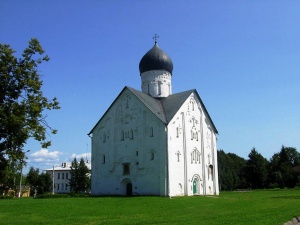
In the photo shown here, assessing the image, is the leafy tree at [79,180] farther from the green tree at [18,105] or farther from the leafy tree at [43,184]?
the green tree at [18,105]

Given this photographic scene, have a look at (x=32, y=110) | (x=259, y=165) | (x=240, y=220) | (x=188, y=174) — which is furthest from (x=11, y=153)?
(x=259, y=165)

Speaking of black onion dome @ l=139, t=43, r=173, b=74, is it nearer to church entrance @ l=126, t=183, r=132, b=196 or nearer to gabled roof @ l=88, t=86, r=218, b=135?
gabled roof @ l=88, t=86, r=218, b=135

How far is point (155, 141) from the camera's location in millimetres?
32906

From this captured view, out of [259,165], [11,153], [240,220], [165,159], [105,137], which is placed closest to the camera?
[240,220]

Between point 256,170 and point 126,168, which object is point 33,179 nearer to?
point 126,168

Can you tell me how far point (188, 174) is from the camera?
33812 millimetres

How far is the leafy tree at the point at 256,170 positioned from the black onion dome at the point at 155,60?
106 ft

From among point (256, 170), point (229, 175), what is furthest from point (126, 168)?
point (256, 170)

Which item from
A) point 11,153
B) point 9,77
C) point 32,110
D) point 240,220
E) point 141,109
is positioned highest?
point 141,109

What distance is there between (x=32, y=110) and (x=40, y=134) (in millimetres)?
1150

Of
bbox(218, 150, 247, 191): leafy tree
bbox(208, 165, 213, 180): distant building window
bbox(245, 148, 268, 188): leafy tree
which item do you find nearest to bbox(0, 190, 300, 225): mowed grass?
bbox(208, 165, 213, 180): distant building window

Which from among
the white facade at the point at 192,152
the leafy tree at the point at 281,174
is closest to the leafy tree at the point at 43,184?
the white facade at the point at 192,152

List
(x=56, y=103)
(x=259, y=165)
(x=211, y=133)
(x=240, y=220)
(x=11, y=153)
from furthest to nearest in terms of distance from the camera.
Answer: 1. (x=259, y=165)
2. (x=211, y=133)
3. (x=56, y=103)
4. (x=11, y=153)
5. (x=240, y=220)

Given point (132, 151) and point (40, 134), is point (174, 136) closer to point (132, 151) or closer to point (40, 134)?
point (132, 151)
